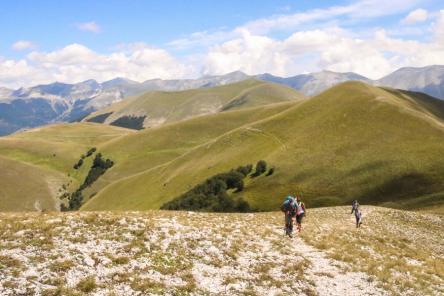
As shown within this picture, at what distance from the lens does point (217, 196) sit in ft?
292

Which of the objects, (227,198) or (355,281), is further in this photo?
(227,198)

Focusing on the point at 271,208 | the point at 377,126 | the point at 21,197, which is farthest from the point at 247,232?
the point at 21,197

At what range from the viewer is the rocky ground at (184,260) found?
59.3 feet

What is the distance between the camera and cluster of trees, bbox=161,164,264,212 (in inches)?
3219

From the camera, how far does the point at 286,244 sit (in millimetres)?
27156

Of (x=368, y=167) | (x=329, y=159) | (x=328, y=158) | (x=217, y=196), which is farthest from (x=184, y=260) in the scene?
(x=328, y=158)

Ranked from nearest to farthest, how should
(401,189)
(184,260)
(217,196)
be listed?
(184,260) < (401,189) < (217,196)

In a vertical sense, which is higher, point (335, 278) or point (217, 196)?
point (335, 278)

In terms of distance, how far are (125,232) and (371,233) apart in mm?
21757

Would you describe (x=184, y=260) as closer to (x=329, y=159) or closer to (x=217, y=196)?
(x=217, y=196)

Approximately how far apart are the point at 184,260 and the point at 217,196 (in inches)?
2662

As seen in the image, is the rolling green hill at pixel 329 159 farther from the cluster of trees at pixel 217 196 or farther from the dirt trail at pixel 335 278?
the dirt trail at pixel 335 278

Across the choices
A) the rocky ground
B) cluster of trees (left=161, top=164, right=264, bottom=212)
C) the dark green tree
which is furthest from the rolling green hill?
the rocky ground

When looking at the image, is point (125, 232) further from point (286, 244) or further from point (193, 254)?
point (286, 244)
